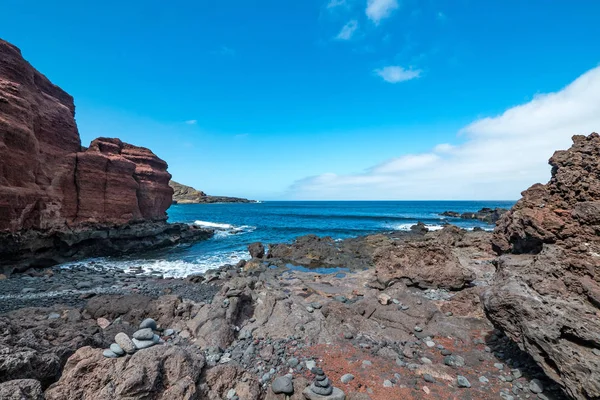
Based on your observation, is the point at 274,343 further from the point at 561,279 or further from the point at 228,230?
the point at 228,230

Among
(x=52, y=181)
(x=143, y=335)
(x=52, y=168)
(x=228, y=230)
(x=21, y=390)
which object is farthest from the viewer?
(x=228, y=230)

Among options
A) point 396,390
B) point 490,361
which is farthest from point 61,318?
point 490,361

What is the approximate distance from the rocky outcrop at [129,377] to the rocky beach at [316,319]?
0.8 inches

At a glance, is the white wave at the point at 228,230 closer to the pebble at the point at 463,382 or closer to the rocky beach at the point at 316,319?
the rocky beach at the point at 316,319

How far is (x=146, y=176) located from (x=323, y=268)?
25.9 m

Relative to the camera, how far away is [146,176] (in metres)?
32.0

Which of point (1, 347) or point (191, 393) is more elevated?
point (1, 347)

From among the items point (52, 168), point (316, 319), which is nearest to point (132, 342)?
point (316, 319)

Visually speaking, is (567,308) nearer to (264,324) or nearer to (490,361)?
(490,361)

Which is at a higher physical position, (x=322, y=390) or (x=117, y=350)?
(x=117, y=350)

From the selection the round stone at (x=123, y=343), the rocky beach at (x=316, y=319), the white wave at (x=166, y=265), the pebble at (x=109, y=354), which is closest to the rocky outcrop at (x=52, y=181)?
the rocky beach at (x=316, y=319)

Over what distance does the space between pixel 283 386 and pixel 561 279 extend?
7.00 meters

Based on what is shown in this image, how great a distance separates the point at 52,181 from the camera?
2117 cm

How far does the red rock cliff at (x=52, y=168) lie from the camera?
1716 centimetres
